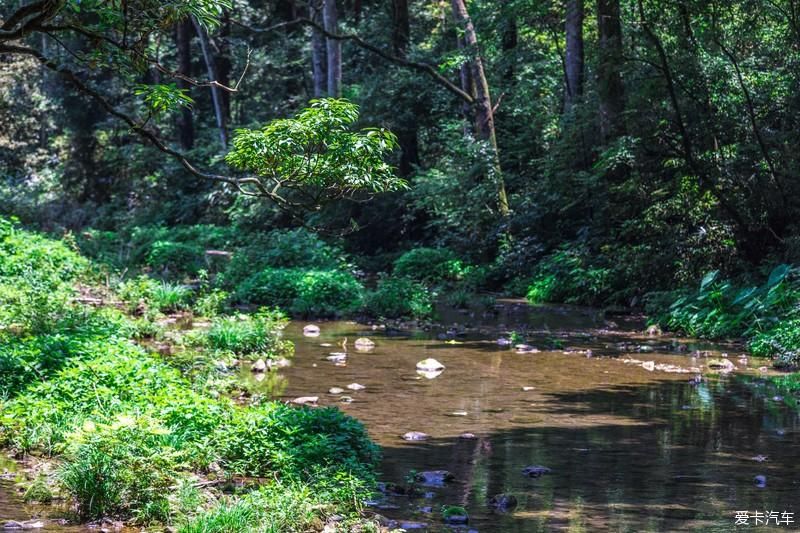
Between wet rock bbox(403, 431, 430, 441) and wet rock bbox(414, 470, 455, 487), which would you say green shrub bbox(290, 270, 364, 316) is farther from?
wet rock bbox(414, 470, 455, 487)

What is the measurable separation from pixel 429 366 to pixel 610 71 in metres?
8.38

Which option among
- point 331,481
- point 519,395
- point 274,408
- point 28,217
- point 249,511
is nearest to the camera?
point 249,511

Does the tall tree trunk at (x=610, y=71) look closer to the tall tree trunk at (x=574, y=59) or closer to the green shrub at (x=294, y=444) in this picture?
the tall tree trunk at (x=574, y=59)

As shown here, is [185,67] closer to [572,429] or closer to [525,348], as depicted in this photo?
[525,348]

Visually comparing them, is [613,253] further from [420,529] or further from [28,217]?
[28,217]

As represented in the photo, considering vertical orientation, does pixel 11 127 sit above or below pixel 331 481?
above

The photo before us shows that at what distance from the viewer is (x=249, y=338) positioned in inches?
496

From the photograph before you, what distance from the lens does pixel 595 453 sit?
7.68 metres

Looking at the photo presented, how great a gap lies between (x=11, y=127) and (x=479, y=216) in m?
26.8

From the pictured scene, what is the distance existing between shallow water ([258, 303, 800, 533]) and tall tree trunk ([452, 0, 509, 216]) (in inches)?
337

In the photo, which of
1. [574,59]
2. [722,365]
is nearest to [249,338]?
[722,365]

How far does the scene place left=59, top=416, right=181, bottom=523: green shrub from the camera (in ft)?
18.6

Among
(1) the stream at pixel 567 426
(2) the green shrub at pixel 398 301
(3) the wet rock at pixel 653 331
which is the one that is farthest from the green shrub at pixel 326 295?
(3) the wet rock at pixel 653 331

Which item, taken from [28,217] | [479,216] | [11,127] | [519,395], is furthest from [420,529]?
[11,127]
